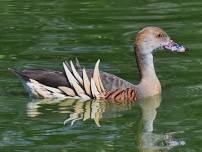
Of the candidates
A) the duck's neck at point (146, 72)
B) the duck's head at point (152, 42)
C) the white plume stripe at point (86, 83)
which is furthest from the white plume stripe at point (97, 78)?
the duck's head at point (152, 42)

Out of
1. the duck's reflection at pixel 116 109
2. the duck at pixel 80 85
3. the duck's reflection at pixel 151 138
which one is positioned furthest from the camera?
the duck at pixel 80 85

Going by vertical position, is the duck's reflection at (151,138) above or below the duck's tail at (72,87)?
below

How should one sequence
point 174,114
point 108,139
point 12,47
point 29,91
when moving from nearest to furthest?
point 108,139
point 174,114
point 29,91
point 12,47

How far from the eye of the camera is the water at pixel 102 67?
11.4 meters

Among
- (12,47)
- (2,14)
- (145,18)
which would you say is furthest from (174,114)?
(2,14)

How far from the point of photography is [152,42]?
13.9 m

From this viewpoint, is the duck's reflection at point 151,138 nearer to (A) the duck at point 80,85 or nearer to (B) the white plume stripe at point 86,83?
(A) the duck at point 80,85

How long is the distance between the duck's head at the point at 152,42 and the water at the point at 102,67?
0.55 m

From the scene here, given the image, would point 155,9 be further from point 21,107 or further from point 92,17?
point 21,107

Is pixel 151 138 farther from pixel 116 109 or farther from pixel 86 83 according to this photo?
pixel 86 83

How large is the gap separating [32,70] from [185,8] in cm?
638

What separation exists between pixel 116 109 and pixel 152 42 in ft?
4.39

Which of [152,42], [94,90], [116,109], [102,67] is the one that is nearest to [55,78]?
[94,90]

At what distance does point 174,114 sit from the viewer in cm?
1252
